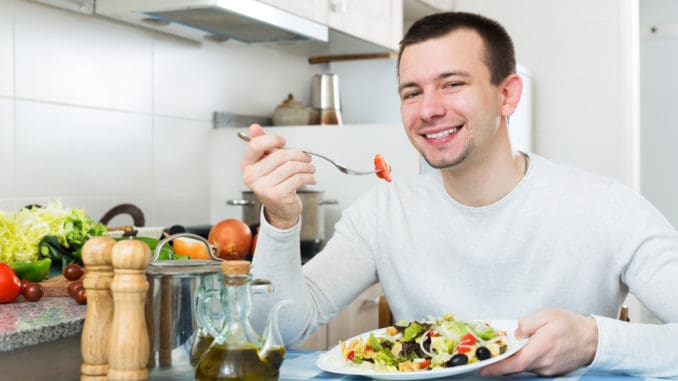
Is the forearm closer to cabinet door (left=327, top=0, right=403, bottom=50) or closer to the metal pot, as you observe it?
the metal pot

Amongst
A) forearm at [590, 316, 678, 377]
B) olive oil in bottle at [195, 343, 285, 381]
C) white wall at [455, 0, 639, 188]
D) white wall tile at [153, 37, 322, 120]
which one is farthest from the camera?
white wall at [455, 0, 639, 188]

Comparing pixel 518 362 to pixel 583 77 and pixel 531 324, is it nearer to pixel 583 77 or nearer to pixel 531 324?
pixel 531 324

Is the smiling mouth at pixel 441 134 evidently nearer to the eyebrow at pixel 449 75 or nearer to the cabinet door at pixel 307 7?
the eyebrow at pixel 449 75

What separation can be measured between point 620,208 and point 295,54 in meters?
2.22

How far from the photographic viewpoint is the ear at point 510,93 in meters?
1.76

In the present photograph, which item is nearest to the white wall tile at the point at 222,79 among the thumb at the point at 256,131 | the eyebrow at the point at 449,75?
the eyebrow at the point at 449,75

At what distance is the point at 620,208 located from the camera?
5.34 feet

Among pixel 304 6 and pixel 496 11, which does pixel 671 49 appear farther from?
pixel 304 6

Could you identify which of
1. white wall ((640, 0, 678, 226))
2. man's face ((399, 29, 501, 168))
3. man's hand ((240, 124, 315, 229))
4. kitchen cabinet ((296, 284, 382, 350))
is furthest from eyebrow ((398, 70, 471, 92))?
white wall ((640, 0, 678, 226))

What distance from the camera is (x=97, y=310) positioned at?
3.68 ft

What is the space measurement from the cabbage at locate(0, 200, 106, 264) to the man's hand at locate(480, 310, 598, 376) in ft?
3.15

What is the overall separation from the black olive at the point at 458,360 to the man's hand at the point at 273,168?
1.13ft

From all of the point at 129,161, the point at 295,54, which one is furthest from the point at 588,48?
the point at 129,161

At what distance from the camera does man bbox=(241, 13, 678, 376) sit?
1.60 meters
